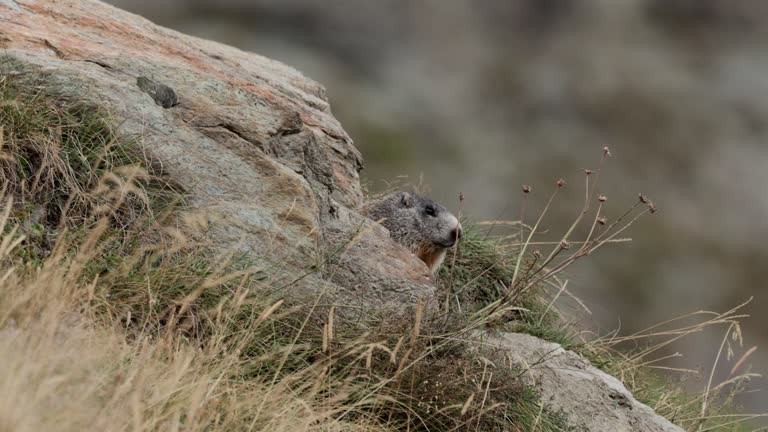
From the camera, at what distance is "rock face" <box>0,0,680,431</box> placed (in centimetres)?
554

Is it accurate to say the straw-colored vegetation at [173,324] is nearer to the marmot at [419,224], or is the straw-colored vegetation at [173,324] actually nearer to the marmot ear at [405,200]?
the marmot at [419,224]

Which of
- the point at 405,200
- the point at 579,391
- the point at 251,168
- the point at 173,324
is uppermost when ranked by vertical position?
the point at 251,168

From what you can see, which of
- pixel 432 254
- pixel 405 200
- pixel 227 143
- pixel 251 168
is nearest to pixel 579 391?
pixel 251 168

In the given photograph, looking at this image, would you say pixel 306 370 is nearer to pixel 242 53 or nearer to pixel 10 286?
pixel 10 286

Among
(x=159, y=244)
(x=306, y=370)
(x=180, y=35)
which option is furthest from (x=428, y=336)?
(x=180, y=35)

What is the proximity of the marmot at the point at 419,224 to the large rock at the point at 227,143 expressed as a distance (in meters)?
1.20

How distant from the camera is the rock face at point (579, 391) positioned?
18.1 ft

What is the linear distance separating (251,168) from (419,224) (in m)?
2.72

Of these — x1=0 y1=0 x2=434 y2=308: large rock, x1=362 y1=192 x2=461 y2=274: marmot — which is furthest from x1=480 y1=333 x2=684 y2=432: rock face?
x1=362 y1=192 x2=461 y2=274: marmot

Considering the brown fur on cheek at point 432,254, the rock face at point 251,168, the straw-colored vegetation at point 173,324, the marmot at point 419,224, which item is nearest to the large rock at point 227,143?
the rock face at point 251,168

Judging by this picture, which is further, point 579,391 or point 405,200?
point 405,200

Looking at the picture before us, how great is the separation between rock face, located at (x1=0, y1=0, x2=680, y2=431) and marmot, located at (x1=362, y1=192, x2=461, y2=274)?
1367 mm

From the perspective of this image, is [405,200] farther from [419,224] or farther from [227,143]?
[227,143]

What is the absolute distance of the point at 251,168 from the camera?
19.6ft
